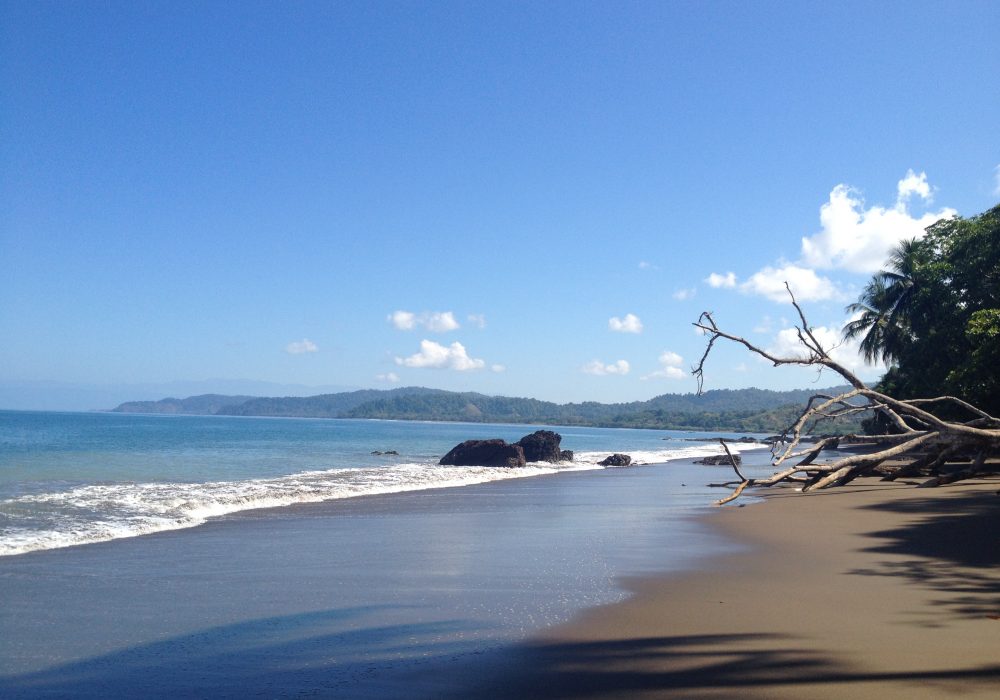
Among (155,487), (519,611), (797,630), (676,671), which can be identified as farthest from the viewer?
(155,487)

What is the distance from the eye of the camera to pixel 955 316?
89.2 feet

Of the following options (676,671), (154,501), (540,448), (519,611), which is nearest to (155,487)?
(154,501)

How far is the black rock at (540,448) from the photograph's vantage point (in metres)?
39.1

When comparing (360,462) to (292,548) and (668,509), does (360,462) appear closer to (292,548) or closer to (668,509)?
(668,509)

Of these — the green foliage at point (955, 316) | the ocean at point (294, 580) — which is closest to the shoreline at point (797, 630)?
the ocean at point (294, 580)

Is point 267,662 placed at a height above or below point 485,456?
above

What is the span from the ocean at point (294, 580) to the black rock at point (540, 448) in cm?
2022

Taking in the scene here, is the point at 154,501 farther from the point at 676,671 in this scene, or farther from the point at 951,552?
the point at 951,552

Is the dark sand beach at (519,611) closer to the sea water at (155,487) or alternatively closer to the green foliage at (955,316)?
the sea water at (155,487)

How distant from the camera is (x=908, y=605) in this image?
22.0 ft

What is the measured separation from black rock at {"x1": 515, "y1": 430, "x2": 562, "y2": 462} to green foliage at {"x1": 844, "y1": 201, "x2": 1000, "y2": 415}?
16875mm

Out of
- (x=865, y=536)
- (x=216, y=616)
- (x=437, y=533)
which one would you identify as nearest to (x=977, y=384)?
(x=865, y=536)

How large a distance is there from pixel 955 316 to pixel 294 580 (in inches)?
1070

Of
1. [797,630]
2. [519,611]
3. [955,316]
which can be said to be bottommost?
[519,611]
